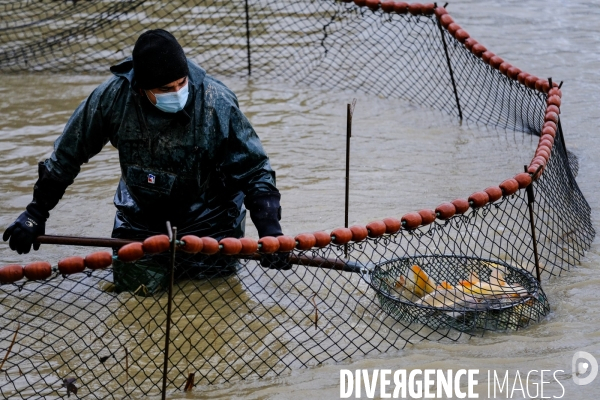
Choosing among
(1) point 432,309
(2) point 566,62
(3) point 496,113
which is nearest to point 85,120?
(1) point 432,309

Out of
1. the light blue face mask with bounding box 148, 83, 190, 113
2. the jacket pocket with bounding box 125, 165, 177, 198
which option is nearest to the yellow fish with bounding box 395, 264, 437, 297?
the jacket pocket with bounding box 125, 165, 177, 198

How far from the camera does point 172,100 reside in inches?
185

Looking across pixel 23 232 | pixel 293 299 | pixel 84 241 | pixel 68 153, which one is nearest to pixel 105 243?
pixel 84 241

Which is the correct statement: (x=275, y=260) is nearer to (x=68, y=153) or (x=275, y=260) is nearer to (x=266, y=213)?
(x=266, y=213)

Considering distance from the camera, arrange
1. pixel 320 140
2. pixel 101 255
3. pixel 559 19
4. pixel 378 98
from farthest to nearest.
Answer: pixel 559 19 < pixel 378 98 < pixel 320 140 < pixel 101 255

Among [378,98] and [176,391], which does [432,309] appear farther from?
[378,98]

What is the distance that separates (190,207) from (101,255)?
1489 mm

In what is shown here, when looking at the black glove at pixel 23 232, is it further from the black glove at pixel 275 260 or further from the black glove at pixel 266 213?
the black glove at pixel 275 260

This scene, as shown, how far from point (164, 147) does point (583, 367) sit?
254 cm

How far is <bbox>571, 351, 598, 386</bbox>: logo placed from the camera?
4266mm

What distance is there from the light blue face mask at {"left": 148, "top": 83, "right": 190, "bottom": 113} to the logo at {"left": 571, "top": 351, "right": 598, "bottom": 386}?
2.45 meters

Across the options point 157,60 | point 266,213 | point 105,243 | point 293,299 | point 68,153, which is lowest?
point 293,299

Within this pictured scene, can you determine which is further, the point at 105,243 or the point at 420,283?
the point at 420,283

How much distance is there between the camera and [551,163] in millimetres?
5426
